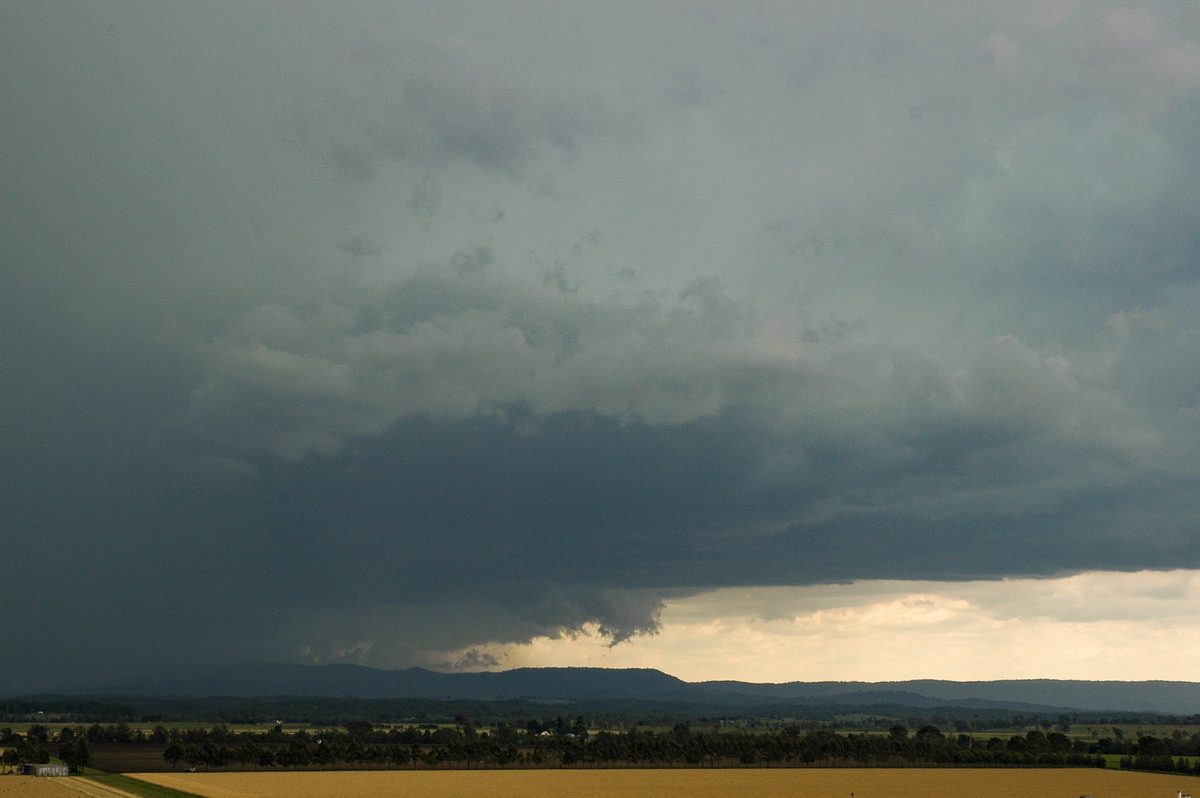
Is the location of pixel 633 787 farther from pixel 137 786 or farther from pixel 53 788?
pixel 53 788

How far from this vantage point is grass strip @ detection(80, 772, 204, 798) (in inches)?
6156

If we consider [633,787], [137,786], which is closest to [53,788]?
[137,786]

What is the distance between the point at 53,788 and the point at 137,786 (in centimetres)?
1209

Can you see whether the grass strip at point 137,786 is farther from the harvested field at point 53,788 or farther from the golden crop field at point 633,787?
the golden crop field at point 633,787

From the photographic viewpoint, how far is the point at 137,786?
562ft

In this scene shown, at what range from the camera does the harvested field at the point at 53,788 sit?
503 ft

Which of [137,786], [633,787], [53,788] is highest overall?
[633,787]

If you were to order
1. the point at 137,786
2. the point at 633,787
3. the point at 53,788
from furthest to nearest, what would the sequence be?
the point at 633,787 → the point at 137,786 → the point at 53,788

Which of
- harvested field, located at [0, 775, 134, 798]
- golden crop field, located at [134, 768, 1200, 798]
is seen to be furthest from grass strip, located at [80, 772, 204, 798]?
golden crop field, located at [134, 768, 1200, 798]

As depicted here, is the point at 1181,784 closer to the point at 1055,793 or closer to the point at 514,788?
the point at 1055,793

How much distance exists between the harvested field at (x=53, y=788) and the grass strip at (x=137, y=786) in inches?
88.2

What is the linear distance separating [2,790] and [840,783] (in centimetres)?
13590

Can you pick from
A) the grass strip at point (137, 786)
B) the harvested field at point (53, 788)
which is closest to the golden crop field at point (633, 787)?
the grass strip at point (137, 786)

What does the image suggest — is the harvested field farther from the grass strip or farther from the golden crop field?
the golden crop field
